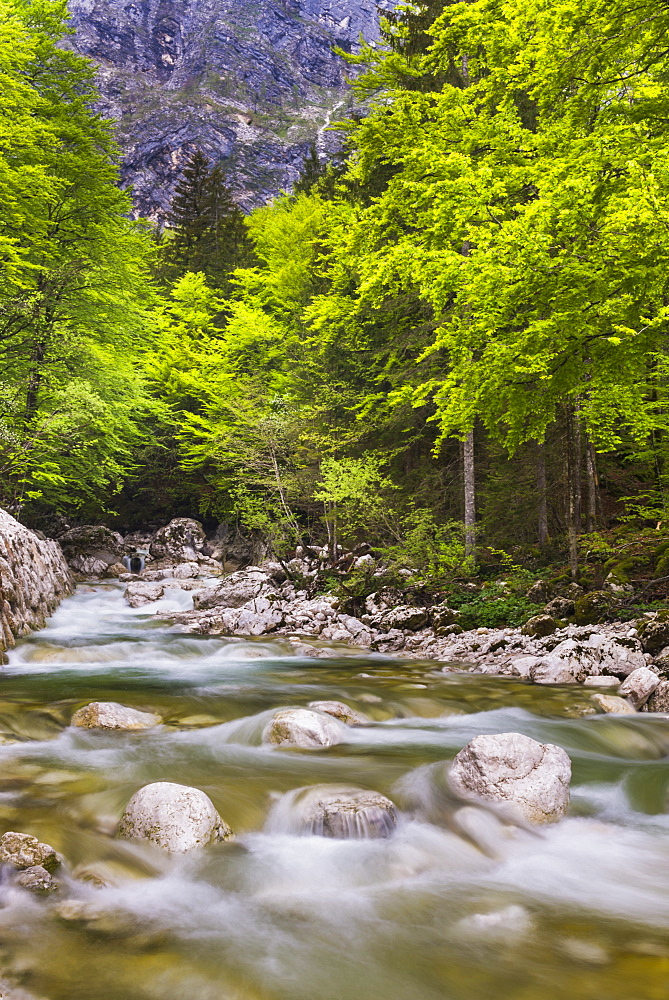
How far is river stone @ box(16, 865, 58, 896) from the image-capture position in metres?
3.04

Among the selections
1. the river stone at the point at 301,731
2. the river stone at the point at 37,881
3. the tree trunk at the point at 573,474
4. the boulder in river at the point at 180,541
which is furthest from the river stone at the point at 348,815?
the boulder in river at the point at 180,541

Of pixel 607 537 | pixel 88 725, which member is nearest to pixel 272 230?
pixel 607 537

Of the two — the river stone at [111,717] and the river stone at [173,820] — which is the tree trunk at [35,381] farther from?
the river stone at [173,820]

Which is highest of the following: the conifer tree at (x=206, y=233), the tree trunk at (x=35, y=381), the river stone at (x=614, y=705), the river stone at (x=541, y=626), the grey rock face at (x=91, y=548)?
the conifer tree at (x=206, y=233)

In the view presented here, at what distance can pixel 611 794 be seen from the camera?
4914 mm

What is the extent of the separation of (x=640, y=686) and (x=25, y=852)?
6.43 m

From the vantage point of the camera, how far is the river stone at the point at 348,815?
3.89 metres

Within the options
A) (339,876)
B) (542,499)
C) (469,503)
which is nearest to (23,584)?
(469,503)

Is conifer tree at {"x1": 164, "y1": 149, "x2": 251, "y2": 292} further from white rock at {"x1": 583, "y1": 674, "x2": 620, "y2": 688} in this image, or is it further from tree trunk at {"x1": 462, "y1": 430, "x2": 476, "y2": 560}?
white rock at {"x1": 583, "y1": 674, "x2": 620, "y2": 688}

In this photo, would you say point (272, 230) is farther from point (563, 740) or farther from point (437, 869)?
point (437, 869)

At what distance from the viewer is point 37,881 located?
10.1 feet

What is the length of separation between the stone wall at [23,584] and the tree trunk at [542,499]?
10.0 m

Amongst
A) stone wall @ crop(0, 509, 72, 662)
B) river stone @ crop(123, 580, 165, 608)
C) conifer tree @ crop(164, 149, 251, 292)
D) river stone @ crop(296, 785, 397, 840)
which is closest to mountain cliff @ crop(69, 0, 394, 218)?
conifer tree @ crop(164, 149, 251, 292)

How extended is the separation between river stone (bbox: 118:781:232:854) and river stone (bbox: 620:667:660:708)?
5.16 m
